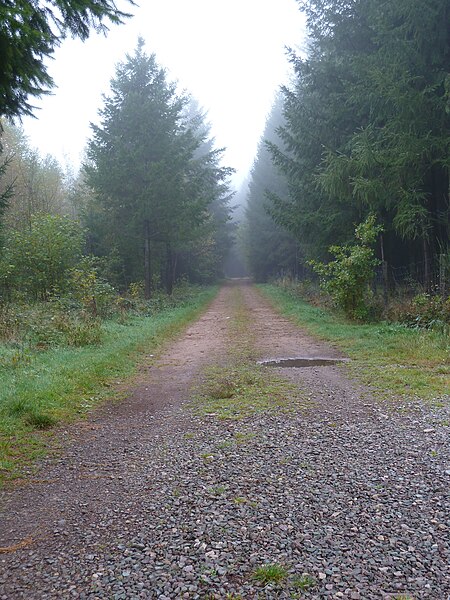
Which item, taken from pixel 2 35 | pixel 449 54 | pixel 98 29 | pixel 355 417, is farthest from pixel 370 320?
pixel 2 35

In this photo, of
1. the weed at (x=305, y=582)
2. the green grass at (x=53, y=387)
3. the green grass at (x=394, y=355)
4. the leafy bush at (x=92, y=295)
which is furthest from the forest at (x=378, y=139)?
the weed at (x=305, y=582)

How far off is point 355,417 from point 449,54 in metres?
10.5

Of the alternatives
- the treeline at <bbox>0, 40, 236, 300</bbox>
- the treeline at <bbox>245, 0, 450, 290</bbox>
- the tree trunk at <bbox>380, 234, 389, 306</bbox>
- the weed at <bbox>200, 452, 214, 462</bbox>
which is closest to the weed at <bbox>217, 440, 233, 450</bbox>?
the weed at <bbox>200, 452, 214, 462</bbox>

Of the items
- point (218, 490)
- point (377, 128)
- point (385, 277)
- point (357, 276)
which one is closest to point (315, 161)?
point (377, 128)

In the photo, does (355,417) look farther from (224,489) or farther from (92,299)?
(92,299)

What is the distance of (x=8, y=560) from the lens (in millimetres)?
2629

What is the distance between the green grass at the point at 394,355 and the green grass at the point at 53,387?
4046 millimetres

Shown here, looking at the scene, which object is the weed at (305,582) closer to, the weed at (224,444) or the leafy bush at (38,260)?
the weed at (224,444)

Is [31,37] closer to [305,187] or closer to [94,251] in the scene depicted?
[305,187]

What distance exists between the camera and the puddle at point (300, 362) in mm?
7980

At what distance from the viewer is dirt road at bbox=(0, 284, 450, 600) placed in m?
2.39

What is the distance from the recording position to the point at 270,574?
241 cm

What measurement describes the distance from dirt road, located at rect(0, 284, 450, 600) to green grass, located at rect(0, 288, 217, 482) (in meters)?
0.34

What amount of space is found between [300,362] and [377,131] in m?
8.31
